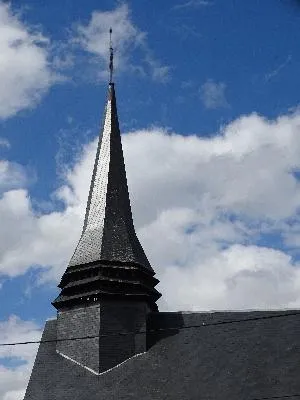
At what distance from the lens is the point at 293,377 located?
24250 mm

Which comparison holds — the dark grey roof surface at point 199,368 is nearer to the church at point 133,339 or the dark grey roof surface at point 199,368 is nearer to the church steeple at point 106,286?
the church at point 133,339

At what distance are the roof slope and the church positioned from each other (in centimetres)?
5

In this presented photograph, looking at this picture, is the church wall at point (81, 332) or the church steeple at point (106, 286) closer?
the church wall at point (81, 332)

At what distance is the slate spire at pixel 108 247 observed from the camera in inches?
1169

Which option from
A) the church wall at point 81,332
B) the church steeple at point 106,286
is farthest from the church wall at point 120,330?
the church wall at point 81,332

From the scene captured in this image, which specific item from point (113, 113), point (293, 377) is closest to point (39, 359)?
point (293, 377)

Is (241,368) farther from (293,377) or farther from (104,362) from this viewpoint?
(104,362)

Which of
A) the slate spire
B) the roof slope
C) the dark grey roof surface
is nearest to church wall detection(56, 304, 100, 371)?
the dark grey roof surface

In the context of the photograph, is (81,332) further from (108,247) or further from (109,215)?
(109,215)

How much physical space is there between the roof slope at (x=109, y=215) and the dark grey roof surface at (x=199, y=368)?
140 inches

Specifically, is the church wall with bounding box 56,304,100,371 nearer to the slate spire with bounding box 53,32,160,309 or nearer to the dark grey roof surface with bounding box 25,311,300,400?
the dark grey roof surface with bounding box 25,311,300,400

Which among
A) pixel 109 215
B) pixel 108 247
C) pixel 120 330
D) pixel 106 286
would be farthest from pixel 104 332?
pixel 109 215

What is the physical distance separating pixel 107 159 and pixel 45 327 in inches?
324

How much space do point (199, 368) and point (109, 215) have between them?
27.5 feet
